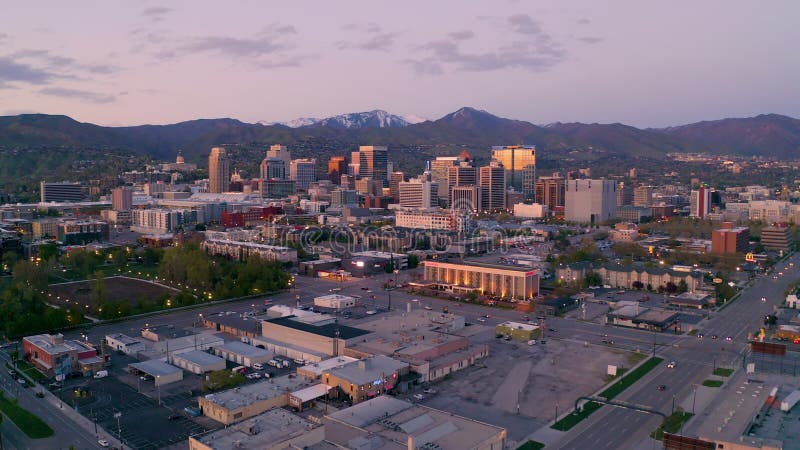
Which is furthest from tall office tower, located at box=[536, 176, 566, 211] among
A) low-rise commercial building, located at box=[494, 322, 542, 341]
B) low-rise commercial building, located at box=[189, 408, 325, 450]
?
low-rise commercial building, located at box=[189, 408, 325, 450]

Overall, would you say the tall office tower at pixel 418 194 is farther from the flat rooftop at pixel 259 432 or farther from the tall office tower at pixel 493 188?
the flat rooftop at pixel 259 432

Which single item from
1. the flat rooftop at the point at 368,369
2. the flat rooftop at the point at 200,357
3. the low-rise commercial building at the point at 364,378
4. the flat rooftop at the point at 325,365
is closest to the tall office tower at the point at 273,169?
the flat rooftop at the point at 200,357

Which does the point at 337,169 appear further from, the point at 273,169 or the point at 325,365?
the point at 325,365

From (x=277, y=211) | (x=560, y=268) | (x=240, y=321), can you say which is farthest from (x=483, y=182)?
(x=240, y=321)

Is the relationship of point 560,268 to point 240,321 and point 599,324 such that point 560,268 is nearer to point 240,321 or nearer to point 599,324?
point 599,324

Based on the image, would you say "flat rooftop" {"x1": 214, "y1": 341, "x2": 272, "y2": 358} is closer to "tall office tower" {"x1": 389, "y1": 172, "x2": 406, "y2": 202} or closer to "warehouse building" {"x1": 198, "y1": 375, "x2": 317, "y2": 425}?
"warehouse building" {"x1": 198, "y1": 375, "x2": 317, "y2": 425}

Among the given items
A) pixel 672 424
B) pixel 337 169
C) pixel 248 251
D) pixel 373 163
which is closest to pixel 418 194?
pixel 373 163

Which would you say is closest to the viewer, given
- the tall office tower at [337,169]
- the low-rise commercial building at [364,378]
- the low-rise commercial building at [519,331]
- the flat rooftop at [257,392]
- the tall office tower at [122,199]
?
the flat rooftop at [257,392]
